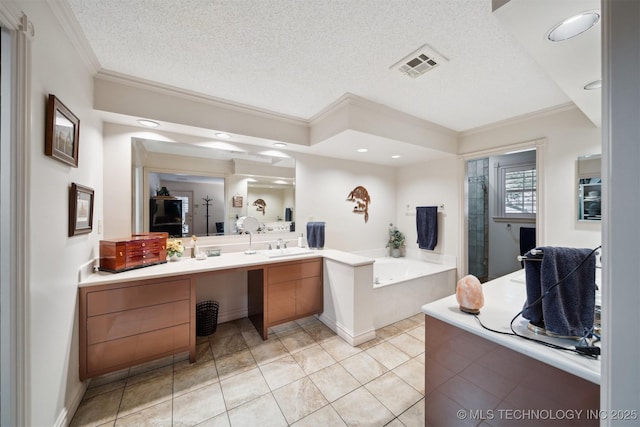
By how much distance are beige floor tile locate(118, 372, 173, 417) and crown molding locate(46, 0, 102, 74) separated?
2.38 m

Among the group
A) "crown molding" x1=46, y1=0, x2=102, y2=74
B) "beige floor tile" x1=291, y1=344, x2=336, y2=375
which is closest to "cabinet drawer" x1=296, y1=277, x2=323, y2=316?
"beige floor tile" x1=291, y1=344, x2=336, y2=375

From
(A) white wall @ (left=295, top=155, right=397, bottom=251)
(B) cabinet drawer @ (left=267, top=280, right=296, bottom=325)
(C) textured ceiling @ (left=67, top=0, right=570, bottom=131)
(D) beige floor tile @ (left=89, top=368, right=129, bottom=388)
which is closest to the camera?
(C) textured ceiling @ (left=67, top=0, right=570, bottom=131)

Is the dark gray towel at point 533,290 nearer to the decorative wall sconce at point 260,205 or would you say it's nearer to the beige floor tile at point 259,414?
the beige floor tile at point 259,414

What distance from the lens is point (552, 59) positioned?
4.61 feet

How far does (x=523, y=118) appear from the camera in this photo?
2.76 m

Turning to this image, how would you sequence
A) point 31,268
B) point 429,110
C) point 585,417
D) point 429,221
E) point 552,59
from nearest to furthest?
point 585,417, point 31,268, point 552,59, point 429,110, point 429,221

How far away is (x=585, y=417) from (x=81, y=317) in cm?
264

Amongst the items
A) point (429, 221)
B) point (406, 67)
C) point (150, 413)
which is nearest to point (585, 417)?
point (406, 67)

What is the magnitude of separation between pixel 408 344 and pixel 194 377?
1.92 metres

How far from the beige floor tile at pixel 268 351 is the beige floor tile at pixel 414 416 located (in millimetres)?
1076

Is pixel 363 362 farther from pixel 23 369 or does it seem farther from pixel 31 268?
pixel 31 268

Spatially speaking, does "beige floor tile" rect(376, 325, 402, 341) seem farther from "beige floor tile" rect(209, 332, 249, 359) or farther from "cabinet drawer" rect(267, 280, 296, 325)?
"beige floor tile" rect(209, 332, 249, 359)

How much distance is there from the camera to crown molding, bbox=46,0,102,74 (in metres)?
1.26

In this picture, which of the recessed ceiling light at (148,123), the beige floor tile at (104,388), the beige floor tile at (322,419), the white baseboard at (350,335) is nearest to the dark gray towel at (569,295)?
the beige floor tile at (322,419)
